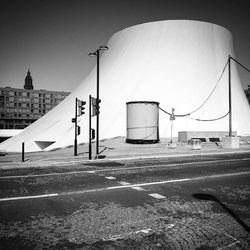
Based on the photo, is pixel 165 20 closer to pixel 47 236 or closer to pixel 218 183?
pixel 218 183

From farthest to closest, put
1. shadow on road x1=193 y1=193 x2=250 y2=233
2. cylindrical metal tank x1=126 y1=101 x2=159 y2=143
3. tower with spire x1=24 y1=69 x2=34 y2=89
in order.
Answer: tower with spire x1=24 y1=69 x2=34 y2=89
cylindrical metal tank x1=126 y1=101 x2=159 y2=143
shadow on road x1=193 y1=193 x2=250 y2=233

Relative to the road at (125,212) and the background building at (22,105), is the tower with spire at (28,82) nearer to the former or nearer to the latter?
the background building at (22,105)

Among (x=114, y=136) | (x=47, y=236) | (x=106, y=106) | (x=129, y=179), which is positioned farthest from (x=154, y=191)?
(x=106, y=106)

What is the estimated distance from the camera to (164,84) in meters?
29.8

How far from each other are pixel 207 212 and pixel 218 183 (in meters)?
2.73

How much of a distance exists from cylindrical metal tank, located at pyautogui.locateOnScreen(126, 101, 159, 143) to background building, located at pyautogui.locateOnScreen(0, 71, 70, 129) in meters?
86.0

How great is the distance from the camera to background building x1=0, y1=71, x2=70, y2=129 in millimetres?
99000

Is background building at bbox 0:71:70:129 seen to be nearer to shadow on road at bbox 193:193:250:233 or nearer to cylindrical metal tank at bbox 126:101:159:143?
cylindrical metal tank at bbox 126:101:159:143

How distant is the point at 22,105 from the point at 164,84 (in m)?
85.0

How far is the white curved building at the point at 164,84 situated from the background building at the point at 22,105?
73539mm

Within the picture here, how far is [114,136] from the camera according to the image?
27.3 metres

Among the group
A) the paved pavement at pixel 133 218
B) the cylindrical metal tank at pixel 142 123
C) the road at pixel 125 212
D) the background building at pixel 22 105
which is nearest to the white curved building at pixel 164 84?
the cylindrical metal tank at pixel 142 123

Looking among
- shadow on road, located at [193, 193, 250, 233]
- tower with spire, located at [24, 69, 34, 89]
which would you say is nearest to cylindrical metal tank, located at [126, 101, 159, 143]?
shadow on road, located at [193, 193, 250, 233]

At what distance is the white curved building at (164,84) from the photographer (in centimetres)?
2864
